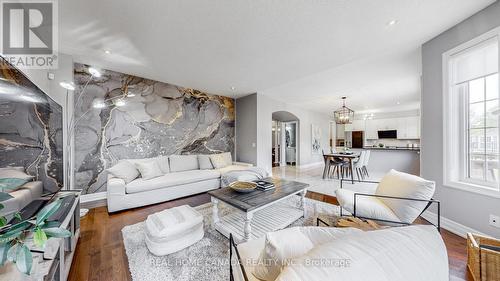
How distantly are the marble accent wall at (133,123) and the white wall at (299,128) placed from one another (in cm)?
138

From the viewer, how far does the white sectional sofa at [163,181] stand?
2816 mm

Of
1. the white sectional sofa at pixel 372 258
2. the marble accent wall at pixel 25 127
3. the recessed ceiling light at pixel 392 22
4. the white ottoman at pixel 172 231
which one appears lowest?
the white ottoman at pixel 172 231

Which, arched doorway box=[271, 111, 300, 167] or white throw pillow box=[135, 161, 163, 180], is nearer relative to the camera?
white throw pillow box=[135, 161, 163, 180]

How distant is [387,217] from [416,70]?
136 inches

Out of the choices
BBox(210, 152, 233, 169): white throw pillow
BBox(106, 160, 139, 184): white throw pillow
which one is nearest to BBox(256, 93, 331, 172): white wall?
BBox(210, 152, 233, 169): white throw pillow

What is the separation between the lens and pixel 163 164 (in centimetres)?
384

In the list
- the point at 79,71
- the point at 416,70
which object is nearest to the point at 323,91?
the point at 416,70

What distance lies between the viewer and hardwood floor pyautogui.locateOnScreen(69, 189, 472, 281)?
5.01ft

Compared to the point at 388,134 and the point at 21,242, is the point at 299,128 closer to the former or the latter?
the point at 388,134

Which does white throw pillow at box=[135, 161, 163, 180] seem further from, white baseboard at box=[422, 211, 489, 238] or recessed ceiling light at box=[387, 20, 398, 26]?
white baseboard at box=[422, 211, 489, 238]

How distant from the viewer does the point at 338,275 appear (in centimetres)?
50

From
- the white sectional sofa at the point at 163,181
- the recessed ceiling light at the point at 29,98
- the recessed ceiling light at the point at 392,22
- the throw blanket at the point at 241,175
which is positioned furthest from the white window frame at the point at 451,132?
the recessed ceiling light at the point at 29,98

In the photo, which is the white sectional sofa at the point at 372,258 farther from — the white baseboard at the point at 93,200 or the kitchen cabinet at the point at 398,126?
the kitchen cabinet at the point at 398,126

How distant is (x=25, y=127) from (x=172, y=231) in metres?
1.36
